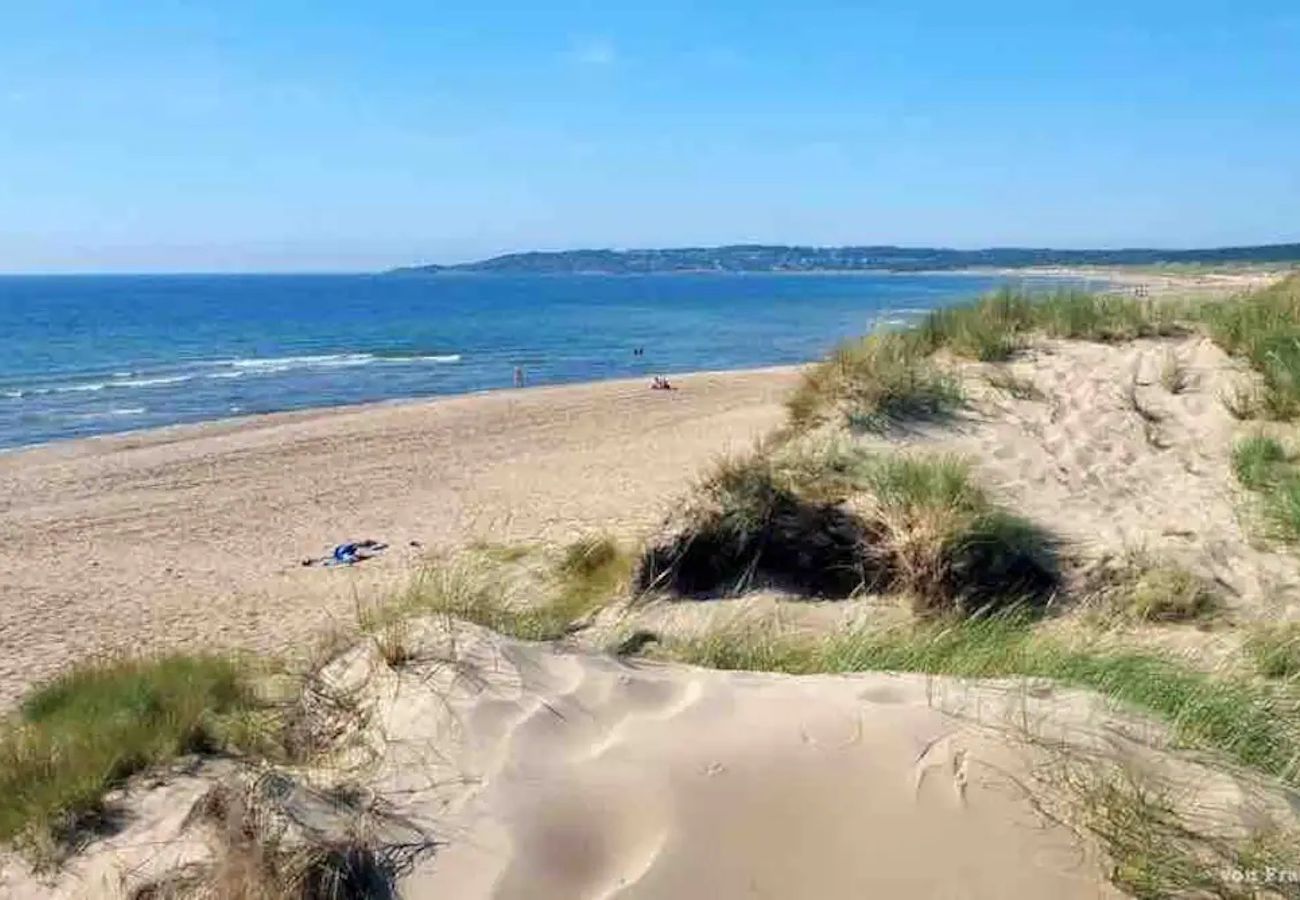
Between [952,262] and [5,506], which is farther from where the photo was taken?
[952,262]

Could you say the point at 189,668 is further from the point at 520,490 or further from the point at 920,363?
the point at 520,490

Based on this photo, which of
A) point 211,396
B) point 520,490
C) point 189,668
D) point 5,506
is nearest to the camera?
point 189,668

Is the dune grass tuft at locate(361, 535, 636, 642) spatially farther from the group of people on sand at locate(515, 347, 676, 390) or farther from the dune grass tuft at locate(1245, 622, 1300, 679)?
the group of people on sand at locate(515, 347, 676, 390)

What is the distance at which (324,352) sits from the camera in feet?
159

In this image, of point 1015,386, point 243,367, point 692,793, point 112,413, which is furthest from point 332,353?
point 692,793

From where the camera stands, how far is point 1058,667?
4.24 metres

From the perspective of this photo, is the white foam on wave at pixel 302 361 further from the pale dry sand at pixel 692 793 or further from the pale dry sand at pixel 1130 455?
the pale dry sand at pixel 692 793

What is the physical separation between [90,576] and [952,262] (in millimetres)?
165960

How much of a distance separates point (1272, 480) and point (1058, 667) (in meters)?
4.15

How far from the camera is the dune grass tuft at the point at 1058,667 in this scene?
3.53 meters

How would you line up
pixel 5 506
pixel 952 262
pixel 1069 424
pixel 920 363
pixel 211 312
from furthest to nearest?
pixel 952 262 < pixel 211 312 < pixel 5 506 < pixel 920 363 < pixel 1069 424

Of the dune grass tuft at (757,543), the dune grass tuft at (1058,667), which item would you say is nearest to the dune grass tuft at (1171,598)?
the dune grass tuft at (1058,667)

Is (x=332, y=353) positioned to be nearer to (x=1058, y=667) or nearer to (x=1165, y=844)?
(x=1058, y=667)

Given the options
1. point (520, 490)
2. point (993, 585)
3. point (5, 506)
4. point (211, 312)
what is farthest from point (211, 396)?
point (211, 312)
